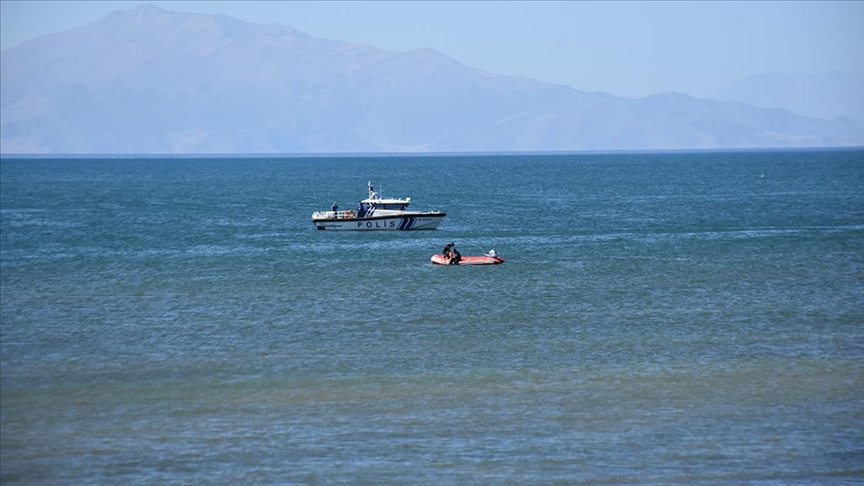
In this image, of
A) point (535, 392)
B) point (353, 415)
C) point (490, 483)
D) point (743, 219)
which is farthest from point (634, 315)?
point (743, 219)

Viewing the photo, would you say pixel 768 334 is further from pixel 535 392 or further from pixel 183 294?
pixel 183 294

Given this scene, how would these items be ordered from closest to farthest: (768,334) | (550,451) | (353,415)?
(550,451)
(353,415)
(768,334)

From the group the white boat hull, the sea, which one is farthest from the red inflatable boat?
the white boat hull

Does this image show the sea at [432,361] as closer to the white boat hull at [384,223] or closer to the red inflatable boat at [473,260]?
the red inflatable boat at [473,260]

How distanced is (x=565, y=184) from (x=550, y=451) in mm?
162989

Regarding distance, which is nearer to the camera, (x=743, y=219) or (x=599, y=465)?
(x=599, y=465)

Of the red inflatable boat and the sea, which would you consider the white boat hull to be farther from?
the red inflatable boat

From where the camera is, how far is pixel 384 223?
92938mm

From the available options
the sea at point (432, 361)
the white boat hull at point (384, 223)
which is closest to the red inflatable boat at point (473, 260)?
the sea at point (432, 361)

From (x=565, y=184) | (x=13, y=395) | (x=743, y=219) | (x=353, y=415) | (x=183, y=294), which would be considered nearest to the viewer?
(x=353, y=415)

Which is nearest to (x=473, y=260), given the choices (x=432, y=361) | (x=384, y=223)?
(x=384, y=223)

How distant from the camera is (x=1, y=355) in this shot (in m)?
42.8

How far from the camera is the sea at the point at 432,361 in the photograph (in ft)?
99.7

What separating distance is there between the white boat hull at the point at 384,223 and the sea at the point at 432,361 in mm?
7693
